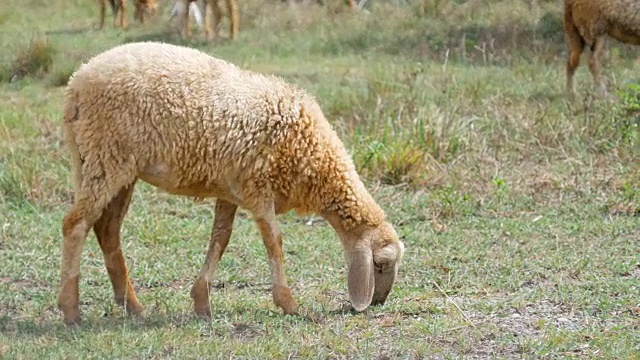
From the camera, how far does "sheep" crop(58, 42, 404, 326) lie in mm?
6367

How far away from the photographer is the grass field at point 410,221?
6.22 metres

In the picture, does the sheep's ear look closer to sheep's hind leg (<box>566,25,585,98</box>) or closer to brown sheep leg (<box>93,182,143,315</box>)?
brown sheep leg (<box>93,182,143,315</box>)

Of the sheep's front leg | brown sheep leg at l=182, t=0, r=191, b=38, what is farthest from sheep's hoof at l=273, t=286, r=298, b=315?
brown sheep leg at l=182, t=0, r=191, b=38

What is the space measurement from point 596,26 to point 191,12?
Result: 8.16 metres

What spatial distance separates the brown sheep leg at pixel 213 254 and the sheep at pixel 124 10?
1218cm

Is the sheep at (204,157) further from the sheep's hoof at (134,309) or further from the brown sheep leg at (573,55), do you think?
the brown sheep leg at (573,55)

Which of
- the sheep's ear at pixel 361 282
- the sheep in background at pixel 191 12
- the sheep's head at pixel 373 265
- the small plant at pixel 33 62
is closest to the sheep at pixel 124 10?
the sheep in background at pixel 191 12

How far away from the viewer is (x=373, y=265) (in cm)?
670

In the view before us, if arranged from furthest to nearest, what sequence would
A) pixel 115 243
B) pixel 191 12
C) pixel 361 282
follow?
1. pixel 191 12
2. pixel 115 243
3. pixel 361 282

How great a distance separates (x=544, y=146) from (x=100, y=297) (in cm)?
533

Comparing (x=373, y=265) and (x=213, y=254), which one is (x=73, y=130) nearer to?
(x=213, y=254)

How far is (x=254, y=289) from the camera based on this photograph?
24.9 feet

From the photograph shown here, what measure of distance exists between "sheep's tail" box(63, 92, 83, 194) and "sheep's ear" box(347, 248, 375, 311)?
1.58 meters

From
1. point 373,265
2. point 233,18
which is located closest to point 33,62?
point 233,18
